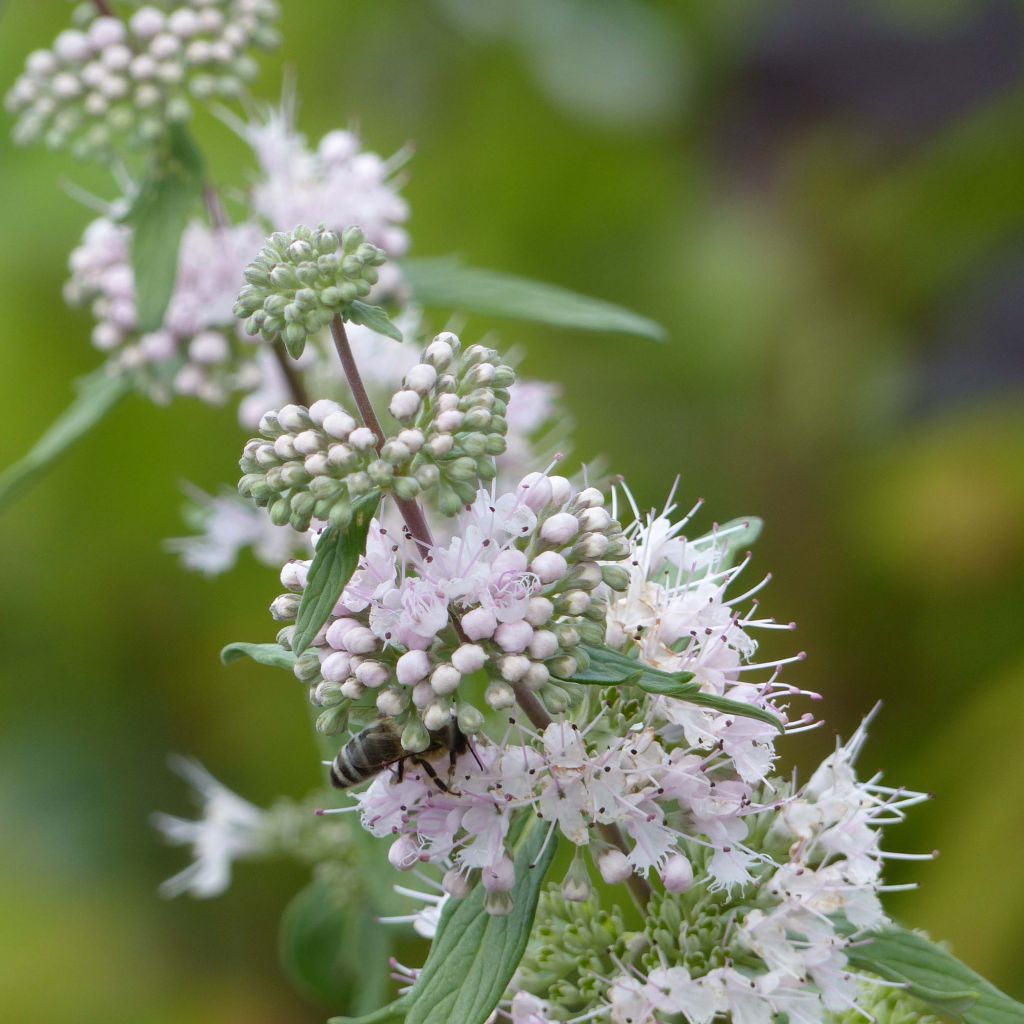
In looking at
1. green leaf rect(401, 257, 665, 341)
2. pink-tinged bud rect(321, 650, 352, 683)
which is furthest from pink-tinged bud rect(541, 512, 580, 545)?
green leaf rect(401, 257, 665, 341)

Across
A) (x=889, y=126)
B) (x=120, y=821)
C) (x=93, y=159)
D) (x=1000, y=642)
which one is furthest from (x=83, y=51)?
(x=889, y=126)

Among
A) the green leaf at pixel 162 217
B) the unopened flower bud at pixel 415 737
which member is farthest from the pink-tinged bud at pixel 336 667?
the green leaf at pixel 162 217

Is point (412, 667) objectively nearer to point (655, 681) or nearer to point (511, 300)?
point (655, 681)

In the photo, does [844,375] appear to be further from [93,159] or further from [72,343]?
[93,159]

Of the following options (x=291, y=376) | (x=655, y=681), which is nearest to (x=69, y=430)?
(x=291, y=376)

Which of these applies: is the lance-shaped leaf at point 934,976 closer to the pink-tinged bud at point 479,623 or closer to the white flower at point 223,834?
the pink-tinged bud at point 479,623

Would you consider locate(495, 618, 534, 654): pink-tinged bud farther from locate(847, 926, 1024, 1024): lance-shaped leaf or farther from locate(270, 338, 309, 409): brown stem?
locate(270, 338, 309, 409): brown stem
